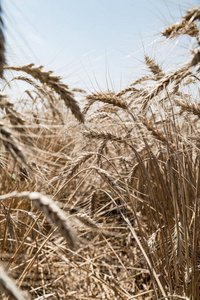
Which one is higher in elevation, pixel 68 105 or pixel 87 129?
pixel 68 105

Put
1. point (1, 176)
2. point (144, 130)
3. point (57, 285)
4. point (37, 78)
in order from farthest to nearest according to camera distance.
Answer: point (1, 176) < point (57, 285) < point (144, 130) < point (37, 78)

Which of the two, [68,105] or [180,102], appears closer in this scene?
[68,105]

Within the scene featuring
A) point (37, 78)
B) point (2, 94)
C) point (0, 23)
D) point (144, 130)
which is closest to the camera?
point (0, 23)

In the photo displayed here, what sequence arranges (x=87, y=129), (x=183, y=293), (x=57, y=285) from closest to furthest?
(x=183, y=293)
(x=87, y=129)
(x=57, y=285)

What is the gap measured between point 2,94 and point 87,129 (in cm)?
87

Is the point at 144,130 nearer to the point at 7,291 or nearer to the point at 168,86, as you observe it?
the point at 168,86

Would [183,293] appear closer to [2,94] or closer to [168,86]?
[168,86]

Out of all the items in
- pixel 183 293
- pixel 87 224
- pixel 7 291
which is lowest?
pixel 183 293

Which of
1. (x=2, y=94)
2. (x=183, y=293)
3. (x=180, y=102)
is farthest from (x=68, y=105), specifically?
(x=183, y=293)

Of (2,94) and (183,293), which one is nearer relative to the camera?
(2,94)

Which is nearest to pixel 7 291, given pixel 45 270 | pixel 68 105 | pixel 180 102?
pixel 68 105

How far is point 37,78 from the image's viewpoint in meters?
1.36

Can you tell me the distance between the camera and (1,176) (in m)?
2.37

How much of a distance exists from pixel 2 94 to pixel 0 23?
245 millimetres
